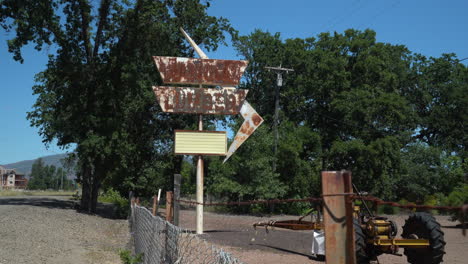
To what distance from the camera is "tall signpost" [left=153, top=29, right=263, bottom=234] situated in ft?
56.0

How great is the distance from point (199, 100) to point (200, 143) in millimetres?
1536

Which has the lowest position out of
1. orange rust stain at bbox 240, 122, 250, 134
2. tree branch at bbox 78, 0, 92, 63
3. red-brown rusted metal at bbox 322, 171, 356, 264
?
red-brown rusted metal at bbox 322, 171, 356, 264

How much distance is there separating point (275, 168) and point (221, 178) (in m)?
4.70

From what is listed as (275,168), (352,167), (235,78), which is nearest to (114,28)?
(235,78)

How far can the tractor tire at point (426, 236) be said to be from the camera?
30.1ft

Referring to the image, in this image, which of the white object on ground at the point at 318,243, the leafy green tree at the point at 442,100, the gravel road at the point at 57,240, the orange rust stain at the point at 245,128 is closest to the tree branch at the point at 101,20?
the gravel road at the point at 57,240

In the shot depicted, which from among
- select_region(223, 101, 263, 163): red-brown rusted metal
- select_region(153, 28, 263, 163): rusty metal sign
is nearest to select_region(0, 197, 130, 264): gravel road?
select_region(153, 28, 263, 163): rusty metal sign

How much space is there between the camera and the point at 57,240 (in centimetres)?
1433

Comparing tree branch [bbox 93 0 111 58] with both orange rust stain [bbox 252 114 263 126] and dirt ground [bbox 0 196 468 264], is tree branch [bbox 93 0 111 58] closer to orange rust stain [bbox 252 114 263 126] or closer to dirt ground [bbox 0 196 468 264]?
dirt ground [bbox 0 196 468 264]

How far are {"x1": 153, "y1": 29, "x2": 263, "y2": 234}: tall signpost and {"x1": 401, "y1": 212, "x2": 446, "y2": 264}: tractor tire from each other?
26.8 feet

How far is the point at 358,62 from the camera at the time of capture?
4719 centimetres

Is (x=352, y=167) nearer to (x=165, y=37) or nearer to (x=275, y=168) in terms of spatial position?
(x=275, y=168)

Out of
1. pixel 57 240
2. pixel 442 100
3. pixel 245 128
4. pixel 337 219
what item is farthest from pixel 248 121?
pixel 442 100

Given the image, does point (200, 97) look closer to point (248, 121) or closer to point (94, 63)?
point (248, 121)
